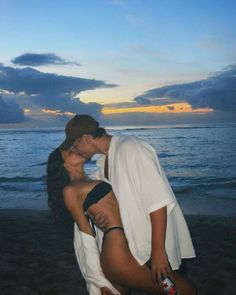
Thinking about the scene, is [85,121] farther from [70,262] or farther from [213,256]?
[213,256]

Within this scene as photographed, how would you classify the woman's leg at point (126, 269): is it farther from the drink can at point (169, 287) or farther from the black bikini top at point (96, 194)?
the black bikini top at point (96, 194)

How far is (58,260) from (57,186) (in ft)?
16.5

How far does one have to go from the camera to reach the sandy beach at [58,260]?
600 centimetres

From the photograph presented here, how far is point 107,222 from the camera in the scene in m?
2.62

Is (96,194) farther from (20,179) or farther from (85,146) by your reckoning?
(20,179)

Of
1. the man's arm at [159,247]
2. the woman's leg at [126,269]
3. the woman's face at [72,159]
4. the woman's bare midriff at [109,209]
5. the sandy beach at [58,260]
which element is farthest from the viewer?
the sandy beach at [58,260]

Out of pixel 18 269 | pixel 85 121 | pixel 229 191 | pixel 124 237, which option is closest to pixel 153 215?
pixel 124 237

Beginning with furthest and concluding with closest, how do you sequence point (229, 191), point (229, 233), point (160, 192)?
point (229, 191) → point (229, 233) → point (160, 192)

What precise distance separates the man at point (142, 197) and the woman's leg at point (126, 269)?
0.20ft

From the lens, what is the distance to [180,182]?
70.5 feet

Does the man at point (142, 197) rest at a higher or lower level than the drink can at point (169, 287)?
higher

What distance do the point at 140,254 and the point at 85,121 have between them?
1.14 metres

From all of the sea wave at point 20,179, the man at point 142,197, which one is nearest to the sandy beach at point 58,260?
the man at point 142,197

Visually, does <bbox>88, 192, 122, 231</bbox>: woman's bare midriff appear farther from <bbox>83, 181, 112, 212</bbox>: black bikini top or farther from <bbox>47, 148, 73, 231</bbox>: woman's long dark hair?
<bbox>47, 148, 73, 231</bbox>: woman's long dark hair
